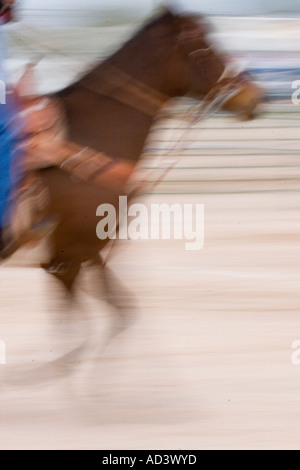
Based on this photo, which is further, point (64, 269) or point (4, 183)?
point (64, 269)

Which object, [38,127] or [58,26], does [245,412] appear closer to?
[38,127]

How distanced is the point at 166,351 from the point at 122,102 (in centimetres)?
108

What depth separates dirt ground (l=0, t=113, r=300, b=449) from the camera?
300 centimetres

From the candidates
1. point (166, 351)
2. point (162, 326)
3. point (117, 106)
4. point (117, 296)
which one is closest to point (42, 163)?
point (117, 106)

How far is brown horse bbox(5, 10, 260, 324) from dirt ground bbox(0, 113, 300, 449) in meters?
0.12

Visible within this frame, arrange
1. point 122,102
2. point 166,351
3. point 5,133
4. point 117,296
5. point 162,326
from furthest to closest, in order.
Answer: point 162,326
point 166,351
point 117,296
point 122,102
point 5,133

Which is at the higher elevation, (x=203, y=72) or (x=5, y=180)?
(x=203, y=72)

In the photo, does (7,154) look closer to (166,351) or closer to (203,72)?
(203,72)

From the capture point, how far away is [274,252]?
524 cm

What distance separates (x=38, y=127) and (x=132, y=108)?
0.34m

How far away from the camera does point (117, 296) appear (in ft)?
10.6

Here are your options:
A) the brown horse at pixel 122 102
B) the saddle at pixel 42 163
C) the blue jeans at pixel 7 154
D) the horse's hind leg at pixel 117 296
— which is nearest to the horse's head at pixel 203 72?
the brown horse at pixel 122 102

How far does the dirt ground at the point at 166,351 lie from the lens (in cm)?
300

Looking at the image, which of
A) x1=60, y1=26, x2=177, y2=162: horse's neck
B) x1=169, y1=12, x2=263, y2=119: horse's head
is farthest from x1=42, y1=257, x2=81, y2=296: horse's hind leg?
x1=169, y1=12, x2=263, y2=119: horse's head
